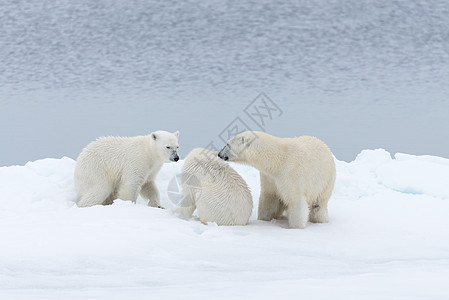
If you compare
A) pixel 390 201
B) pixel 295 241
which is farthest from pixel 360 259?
pixel 390 201

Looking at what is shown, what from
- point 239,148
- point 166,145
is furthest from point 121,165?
point 239,148

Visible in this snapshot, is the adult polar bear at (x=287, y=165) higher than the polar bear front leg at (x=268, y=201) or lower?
higher

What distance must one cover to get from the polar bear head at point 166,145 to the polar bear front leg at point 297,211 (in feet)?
5.58

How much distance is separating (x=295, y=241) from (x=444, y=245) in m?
1.72

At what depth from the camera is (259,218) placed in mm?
6684

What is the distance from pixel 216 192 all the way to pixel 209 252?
113 centimetres

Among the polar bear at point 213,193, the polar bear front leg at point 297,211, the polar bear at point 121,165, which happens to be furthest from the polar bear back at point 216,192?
the polar bear at point 121,165

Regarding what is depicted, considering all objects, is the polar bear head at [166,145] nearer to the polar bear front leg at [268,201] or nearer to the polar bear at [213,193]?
the polar bear at [213,193]

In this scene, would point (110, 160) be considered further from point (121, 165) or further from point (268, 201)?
point (268, 201)

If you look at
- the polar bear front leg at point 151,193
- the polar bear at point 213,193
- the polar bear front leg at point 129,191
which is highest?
the polar bear at point 213,193

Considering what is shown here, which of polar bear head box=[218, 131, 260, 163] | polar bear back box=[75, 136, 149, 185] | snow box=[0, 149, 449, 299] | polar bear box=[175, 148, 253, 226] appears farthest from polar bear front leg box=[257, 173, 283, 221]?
polar bear back box=[75, 136, 149, 185]

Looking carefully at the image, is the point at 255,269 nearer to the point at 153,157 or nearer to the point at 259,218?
the point at 259,218

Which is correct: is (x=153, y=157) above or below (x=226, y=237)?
above

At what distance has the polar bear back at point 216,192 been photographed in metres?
6.08
